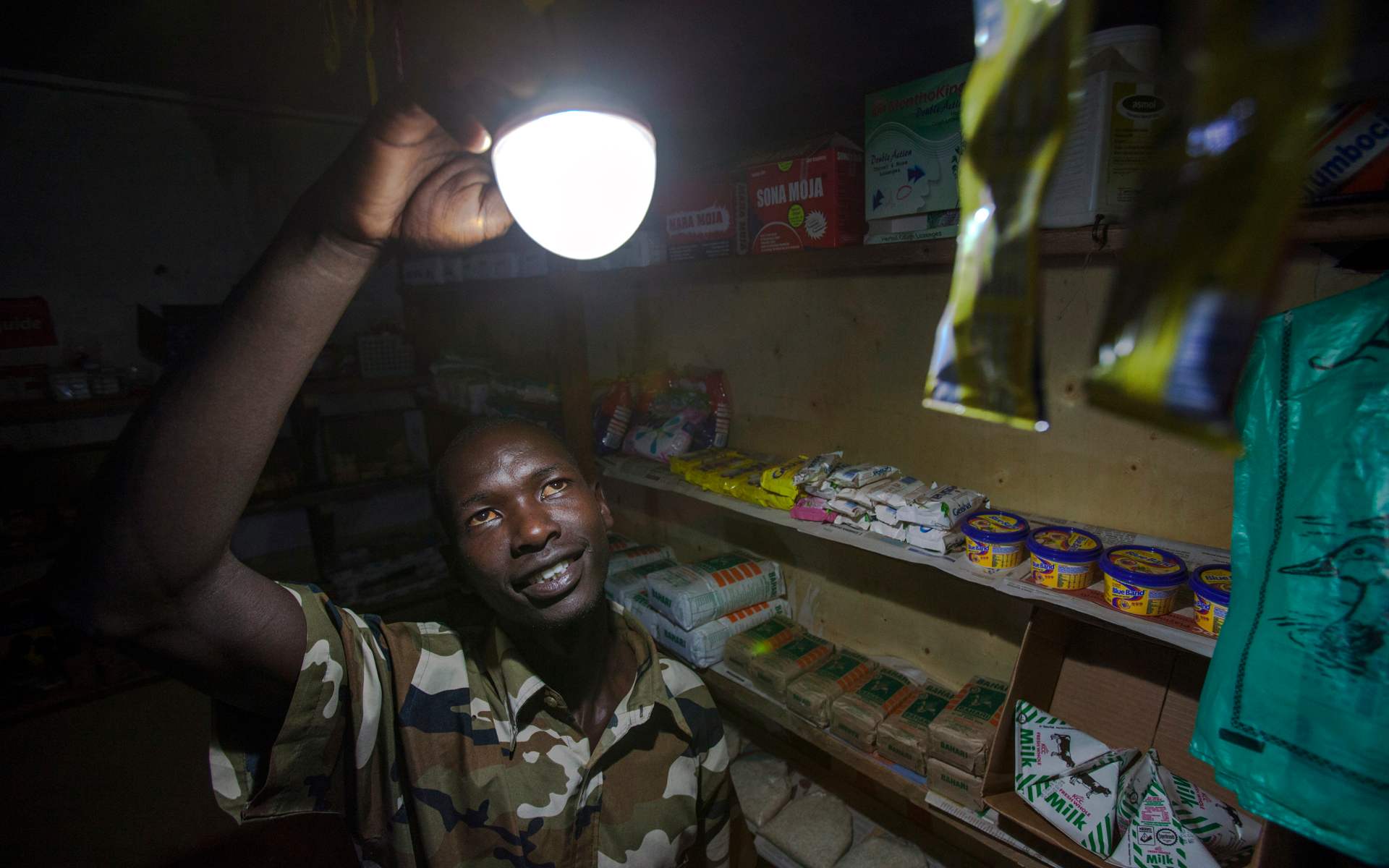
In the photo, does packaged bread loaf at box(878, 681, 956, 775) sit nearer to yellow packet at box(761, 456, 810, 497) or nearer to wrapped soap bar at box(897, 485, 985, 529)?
wrapped soap bar at box(897, 485, 985, 529)

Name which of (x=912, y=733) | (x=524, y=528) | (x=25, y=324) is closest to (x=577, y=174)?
(x=524, y=528)

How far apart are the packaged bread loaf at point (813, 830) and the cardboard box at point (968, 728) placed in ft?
2.06

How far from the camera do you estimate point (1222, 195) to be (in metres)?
0.33

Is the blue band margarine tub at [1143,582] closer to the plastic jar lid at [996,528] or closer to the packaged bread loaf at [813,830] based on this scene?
the plastic jar lid at [996,528]

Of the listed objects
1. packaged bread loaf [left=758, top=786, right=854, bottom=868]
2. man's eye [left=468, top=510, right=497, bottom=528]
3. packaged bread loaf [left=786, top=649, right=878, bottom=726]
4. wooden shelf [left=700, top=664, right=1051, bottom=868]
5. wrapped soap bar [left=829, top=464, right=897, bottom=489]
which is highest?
man's eye [left=468, top=510, right=497, bottom=528]

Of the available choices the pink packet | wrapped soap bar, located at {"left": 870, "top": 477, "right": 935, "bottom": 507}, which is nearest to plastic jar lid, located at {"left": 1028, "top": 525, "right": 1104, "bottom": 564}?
wrapped soap bar, located at {"left": 870, "top": 477, "right": 935, "bottom": 507}

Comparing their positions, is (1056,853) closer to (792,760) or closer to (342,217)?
(792,760)

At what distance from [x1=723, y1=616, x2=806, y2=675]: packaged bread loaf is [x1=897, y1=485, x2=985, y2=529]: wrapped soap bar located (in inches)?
29.5

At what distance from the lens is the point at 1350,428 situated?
2.39ft

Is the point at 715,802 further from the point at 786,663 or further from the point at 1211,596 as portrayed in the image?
the point at 1211,596

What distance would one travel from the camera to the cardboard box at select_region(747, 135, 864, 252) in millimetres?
1588

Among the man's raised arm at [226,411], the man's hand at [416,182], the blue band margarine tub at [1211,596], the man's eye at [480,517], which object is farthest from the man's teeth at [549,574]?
the blue band margarine tub at [1211,596]

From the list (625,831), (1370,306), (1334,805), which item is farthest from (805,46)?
(625,831)

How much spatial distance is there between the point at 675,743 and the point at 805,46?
173cm
